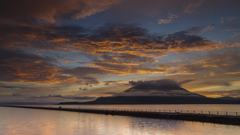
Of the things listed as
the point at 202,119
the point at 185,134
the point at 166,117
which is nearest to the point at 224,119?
the point at 202,119

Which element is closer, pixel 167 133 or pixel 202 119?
pixel 167 133

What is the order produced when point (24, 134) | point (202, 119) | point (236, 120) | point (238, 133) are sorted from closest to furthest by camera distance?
point (238, 133) < point (24, 134) < point (236, 120) < point (202, 119)

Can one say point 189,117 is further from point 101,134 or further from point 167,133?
point 101,134

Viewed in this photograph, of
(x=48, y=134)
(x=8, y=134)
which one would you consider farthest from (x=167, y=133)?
(x=8, y=134)

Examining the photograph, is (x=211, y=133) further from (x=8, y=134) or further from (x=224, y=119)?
(x=8, y=134)

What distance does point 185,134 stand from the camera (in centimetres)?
4156

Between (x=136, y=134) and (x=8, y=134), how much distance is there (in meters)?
31.0

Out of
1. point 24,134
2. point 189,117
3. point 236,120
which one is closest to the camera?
point 24,134

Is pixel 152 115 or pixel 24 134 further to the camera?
pixel 152 115

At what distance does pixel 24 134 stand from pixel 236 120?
5499cm

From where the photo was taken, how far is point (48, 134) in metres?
44.3

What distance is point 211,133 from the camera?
40844mm

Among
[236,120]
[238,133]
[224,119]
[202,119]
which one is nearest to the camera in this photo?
[238,133]

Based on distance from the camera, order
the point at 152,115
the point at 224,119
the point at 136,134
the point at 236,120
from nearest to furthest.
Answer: the point at 136,134, the point at 236,120, the point at 224,119, the point at 152,115
